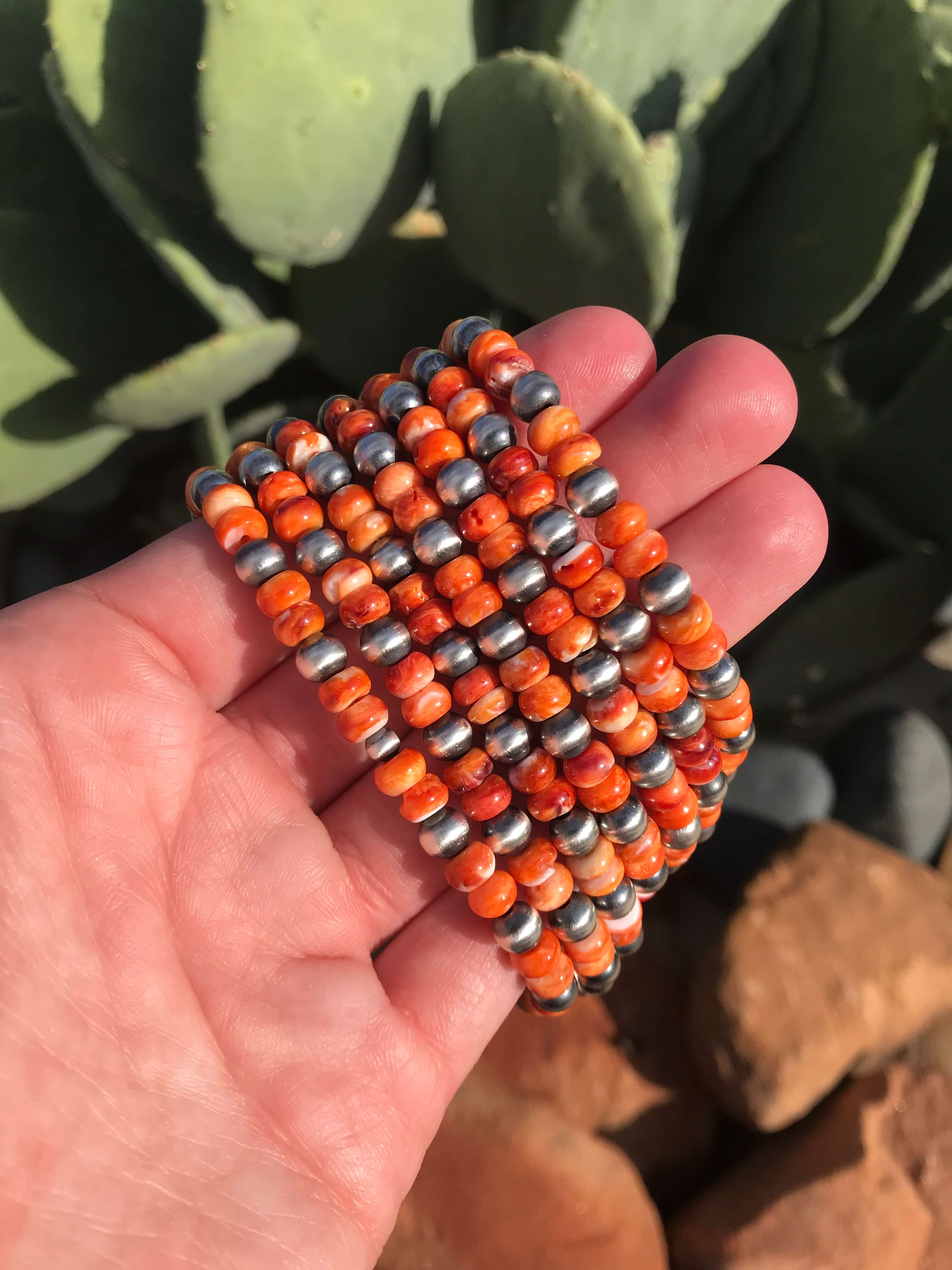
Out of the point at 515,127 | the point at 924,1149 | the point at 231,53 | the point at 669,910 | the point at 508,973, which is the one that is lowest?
the point at 924,1149

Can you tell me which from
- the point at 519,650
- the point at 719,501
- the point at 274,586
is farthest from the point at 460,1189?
the point at 719,501

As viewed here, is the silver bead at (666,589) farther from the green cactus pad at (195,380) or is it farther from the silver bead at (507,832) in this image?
the green cactus pad at (195,380)

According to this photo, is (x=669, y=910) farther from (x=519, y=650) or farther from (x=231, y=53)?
(x=231, y=53)

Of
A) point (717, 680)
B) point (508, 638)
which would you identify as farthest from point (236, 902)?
point (717, 680)

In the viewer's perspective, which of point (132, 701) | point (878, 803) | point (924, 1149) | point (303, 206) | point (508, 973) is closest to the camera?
point (132, 701)

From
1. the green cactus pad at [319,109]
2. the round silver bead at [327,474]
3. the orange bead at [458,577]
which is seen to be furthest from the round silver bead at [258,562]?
the green cactus pad at [319,109]

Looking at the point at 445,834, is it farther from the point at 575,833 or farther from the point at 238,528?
the point at 238,528
